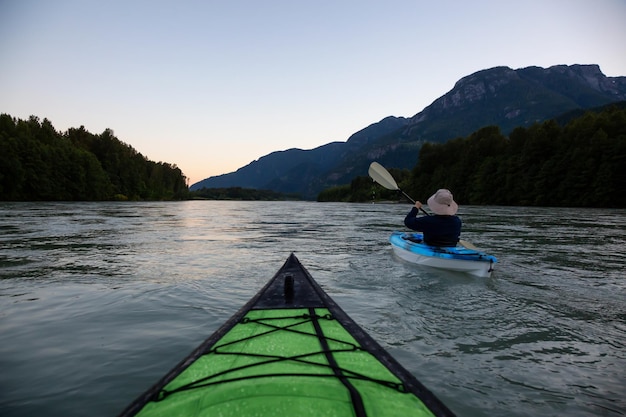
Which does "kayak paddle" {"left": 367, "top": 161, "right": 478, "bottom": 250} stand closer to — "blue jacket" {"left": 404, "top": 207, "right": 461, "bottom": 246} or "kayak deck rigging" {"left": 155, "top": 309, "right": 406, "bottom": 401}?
"blue jacket" {"left": 404, "top": 207, "right": 461, "bottom": 246}

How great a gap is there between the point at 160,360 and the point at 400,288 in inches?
210

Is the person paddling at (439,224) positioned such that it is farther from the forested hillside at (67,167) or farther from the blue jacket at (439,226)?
the forested hillside at (67,167)

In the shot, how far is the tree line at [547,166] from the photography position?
52844mm

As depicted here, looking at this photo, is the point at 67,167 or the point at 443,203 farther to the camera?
the point at 67,167

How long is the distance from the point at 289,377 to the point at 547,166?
70801 mm

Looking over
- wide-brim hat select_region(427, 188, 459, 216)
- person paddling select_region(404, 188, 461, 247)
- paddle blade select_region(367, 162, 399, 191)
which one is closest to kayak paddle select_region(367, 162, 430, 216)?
paddle blade select_region(367, 162, 399, 191)

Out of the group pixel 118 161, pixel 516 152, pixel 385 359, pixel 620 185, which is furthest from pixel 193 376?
pixel 118 161

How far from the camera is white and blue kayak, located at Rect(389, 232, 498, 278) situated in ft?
27.1

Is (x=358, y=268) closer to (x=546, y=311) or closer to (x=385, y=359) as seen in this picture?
(x=546, y=311)

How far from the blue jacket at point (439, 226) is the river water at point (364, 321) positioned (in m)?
0.87

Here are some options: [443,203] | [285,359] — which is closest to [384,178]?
[443,203]

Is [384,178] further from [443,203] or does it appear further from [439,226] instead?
[443,203]

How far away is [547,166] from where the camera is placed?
60.3 m

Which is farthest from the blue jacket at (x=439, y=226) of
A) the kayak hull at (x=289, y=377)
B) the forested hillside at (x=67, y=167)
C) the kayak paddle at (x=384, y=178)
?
the forested hillside at (x=67, y=167)
